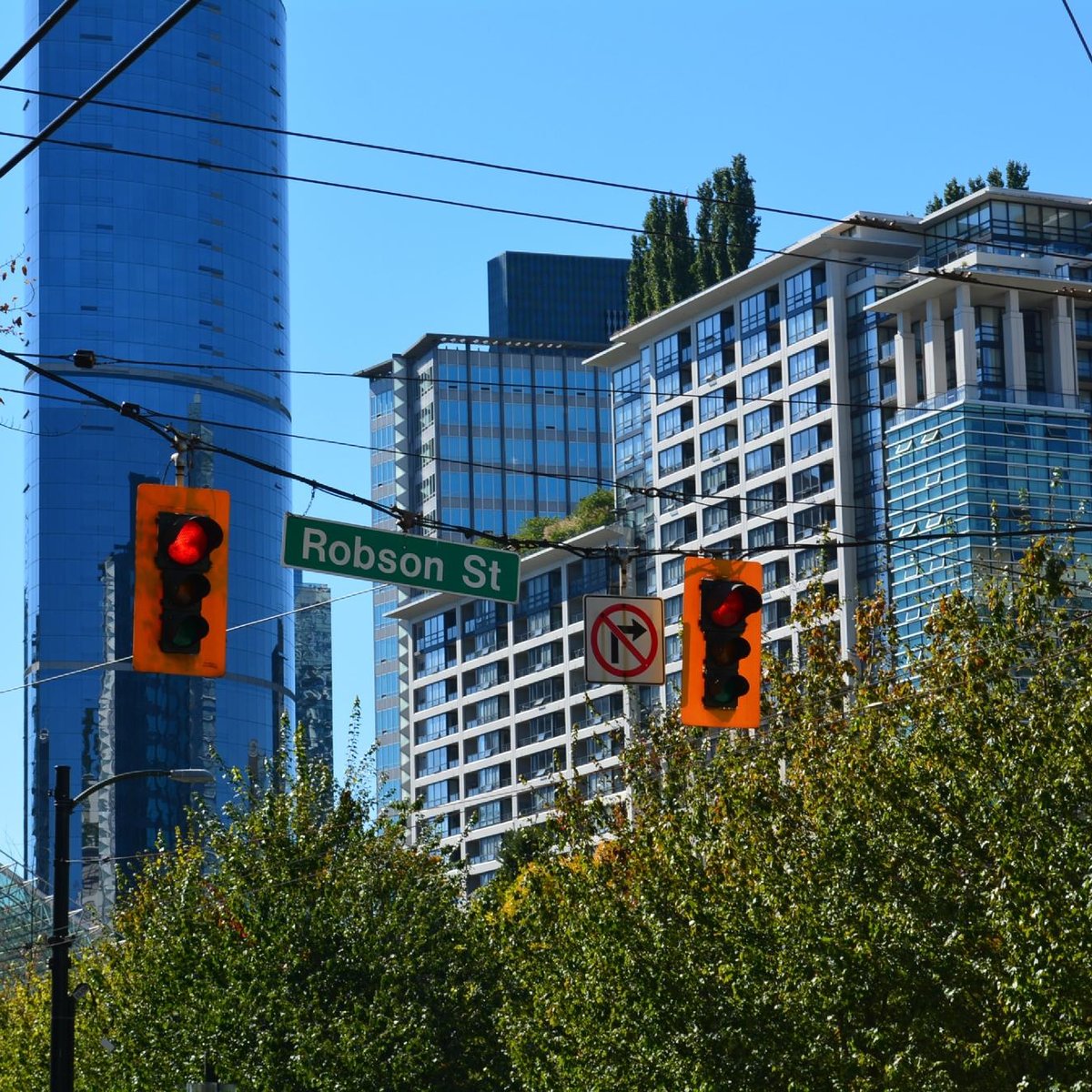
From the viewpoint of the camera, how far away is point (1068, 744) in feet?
87.9

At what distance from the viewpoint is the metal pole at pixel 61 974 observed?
1247 inches

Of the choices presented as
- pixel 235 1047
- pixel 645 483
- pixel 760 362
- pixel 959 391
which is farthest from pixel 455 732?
pixel 235 1047

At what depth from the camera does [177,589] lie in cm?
1705

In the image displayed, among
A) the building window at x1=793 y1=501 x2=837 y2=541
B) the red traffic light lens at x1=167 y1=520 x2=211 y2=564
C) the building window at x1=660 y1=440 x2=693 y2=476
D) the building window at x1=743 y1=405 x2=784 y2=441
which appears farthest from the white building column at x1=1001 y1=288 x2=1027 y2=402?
the red traffic light lens at x1=167 y1=520 x2=211 y2=564

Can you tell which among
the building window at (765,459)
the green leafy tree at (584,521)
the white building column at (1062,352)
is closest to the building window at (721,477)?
the building window at (765,459)

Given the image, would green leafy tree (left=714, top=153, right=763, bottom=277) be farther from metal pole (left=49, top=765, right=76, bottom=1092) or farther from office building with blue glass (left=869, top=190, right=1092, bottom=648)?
metal pole (left=49, top=765, right=76, bottom=1092)

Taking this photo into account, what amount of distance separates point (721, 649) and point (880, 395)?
339 feet

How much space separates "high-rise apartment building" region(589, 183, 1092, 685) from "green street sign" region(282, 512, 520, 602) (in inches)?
3127

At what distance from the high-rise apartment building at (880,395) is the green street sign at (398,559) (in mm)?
79431

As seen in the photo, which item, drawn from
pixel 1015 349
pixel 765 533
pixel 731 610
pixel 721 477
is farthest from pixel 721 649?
pixel 721 477

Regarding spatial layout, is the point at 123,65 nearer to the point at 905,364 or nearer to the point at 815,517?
the point at 905,364

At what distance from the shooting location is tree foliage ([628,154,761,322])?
443ft

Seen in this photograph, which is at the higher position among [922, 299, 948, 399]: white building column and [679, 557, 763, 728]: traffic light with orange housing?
[922, 299, 948, 399]: white building column

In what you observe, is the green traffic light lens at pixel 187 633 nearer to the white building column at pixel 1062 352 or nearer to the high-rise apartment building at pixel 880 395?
the high-rise apartment building at pixel 880 395
